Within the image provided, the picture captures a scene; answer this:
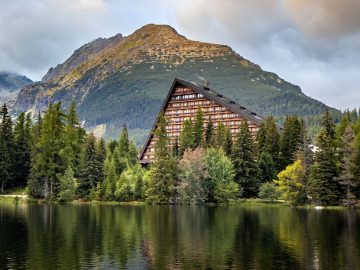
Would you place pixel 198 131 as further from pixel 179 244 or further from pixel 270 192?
pixel 179 244

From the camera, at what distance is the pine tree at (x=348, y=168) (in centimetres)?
9325

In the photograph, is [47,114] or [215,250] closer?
[215,250]

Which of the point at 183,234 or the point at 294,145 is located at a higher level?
the point at 294,145

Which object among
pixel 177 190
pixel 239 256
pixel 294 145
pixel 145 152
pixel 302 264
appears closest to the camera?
pixel 302 264

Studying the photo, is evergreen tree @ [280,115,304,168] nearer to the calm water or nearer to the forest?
the forest

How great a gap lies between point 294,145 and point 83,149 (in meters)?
49.3

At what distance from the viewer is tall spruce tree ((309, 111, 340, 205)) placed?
95625 mm

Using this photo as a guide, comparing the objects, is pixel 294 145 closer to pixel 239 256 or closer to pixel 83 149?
pixel 83 149

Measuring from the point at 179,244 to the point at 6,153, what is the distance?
92783 millimetres

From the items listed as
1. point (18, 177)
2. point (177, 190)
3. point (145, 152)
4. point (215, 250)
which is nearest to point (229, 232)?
point (215, 250)

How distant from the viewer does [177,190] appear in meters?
110

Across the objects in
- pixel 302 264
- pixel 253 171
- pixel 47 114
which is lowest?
pixel 302 264

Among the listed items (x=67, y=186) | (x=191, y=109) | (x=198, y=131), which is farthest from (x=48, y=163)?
(x=191, y=109)

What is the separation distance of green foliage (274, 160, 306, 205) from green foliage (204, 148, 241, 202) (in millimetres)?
10722
